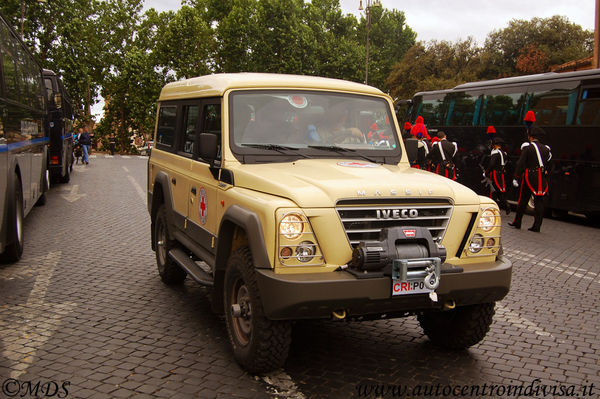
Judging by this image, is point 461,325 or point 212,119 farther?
point 212,119

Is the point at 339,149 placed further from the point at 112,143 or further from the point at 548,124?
the point at 112,143

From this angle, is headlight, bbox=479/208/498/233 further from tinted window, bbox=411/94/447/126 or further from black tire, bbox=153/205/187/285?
tinted window, bbox=411/94/447/126

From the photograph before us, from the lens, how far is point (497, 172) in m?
14.9

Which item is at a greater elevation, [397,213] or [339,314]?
[397,213]

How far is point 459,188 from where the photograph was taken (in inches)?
188

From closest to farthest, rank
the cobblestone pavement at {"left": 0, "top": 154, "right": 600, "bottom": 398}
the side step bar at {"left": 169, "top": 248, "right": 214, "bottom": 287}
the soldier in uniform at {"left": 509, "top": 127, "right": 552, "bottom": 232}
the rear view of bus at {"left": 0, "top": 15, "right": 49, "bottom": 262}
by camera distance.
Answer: the cobblestone pavement at {"left": 0, "top": 154, "right": 600, "bottom": 398}, the side step bar at {"left": 169, "top": 248, "right": 214, "bottom": 287}, the rear view of bus at {"left": 0, "top": 15, "right": 49, "bottom": 262}, the soldier in uniform at {"left": 509, "top": 127, "right": 552, "bottom": 232}

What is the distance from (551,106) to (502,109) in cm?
182

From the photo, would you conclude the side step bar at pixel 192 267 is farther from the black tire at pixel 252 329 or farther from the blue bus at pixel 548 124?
the blue bus at pixel 548 124

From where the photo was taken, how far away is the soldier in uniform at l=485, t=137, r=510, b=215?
14555 millimetres

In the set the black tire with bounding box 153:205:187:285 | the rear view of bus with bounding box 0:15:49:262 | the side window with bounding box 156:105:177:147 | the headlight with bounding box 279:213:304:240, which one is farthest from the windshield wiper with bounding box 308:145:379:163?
the rear view of bus with bounding box 0:15:49:262

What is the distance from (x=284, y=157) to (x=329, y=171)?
0.60m

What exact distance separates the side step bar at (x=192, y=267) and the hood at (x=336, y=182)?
3.09 ft

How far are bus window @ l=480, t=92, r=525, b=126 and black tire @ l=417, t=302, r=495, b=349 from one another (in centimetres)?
1243

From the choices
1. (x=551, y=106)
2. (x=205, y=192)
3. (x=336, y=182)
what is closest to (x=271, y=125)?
(x=205, y=192)
